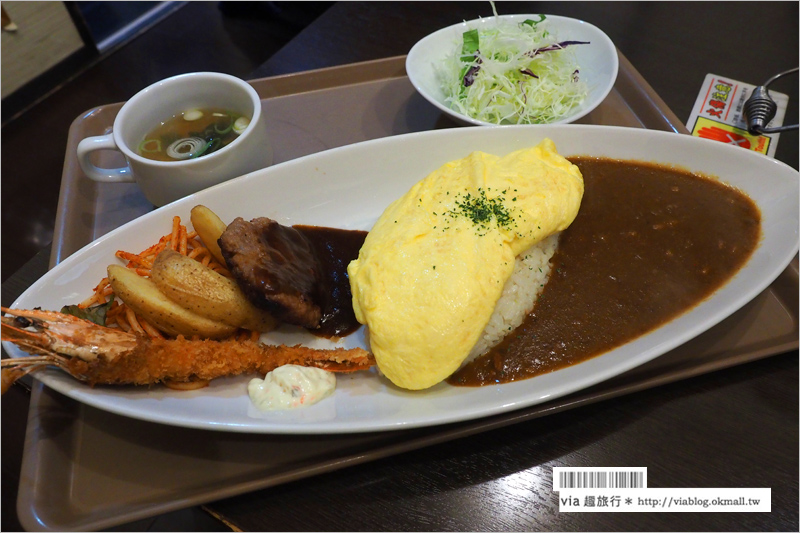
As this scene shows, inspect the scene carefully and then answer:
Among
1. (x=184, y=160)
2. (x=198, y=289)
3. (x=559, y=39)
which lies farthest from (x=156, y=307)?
(x=559, y=39)

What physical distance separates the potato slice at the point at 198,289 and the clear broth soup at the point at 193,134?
0.61 m

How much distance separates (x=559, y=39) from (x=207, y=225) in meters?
2.13

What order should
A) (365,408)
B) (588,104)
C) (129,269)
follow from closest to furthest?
(365,408) → (129,269) → (588,104)

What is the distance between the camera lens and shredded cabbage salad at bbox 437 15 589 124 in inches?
97.8

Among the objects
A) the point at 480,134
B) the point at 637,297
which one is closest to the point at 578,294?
the point at 637,297

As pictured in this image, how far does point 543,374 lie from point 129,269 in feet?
4.86

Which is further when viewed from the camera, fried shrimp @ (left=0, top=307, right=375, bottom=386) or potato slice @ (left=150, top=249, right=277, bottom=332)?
potato slice @ (left=150, top=249, right=277, bottom=332)

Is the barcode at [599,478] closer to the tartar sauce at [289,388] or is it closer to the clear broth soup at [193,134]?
the tartar sauce at [289,388]

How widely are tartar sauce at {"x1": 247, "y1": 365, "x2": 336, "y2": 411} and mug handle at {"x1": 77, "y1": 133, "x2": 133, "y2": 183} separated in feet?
3.63

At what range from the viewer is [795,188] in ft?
6.18

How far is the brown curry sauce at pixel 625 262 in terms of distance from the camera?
175 cm

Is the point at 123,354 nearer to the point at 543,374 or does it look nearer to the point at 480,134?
the point at 543,374

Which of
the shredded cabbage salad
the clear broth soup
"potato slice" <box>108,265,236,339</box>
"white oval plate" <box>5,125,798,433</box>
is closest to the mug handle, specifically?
the clear broth soup

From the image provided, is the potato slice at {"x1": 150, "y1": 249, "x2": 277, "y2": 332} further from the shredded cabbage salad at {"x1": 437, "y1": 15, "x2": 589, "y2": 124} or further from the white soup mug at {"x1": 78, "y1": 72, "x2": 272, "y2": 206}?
the shredded cabbage salad at {"x1": 437, "y1": 15, "x2": 589, "y2": 124}
